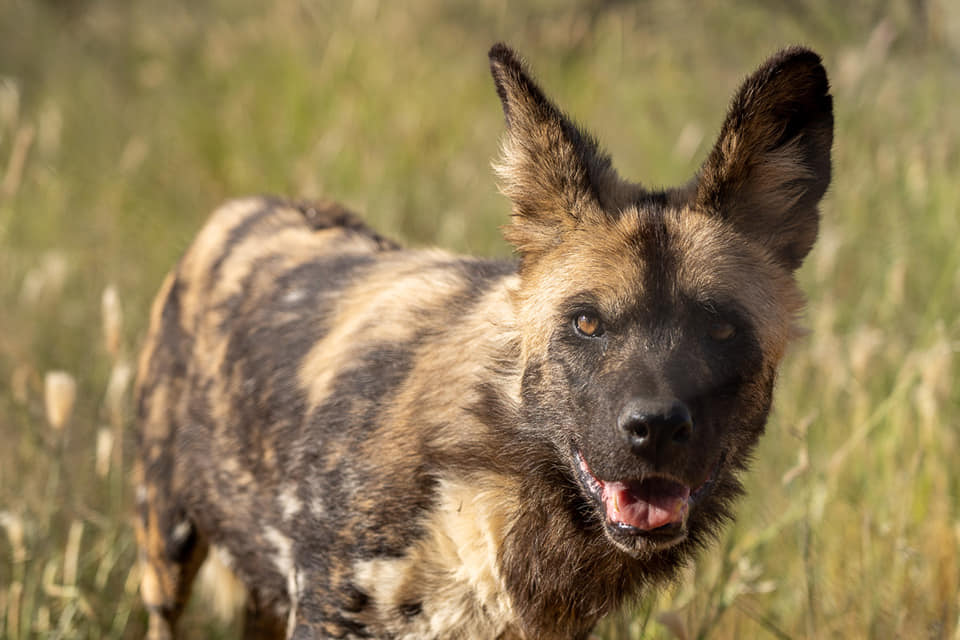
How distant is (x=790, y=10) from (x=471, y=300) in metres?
3.94

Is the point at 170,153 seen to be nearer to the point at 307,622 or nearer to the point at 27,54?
the point at 27,54

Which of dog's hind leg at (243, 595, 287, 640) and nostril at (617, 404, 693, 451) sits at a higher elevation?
nostril at (617, 404, 693, 451)

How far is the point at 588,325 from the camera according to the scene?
199 cm

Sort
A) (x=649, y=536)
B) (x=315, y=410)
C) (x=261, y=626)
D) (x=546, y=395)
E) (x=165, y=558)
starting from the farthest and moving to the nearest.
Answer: (x=261, y=626), (x=165, y=558), (x=315, y=410), (x=546, y=395), (x=649, y=536)

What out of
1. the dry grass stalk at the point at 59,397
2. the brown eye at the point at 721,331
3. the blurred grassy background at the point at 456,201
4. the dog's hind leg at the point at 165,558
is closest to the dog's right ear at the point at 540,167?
the brown eye at the point at 721,331

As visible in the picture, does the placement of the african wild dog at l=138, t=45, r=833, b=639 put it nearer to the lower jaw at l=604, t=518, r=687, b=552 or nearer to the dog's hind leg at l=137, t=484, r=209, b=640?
the lower jaw at l=604, t=518, r=687, b=552

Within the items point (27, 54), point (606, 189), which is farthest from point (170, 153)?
point (606, 189)

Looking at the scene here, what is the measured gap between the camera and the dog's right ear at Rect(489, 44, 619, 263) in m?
2.08

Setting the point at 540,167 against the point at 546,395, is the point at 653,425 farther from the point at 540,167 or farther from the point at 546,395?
the point at 540,167

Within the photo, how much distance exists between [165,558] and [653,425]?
176cm

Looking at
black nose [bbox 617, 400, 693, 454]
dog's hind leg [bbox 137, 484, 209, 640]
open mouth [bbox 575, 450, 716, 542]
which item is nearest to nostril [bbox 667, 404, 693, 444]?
black nose [bbox 617, 400, 693, 454]

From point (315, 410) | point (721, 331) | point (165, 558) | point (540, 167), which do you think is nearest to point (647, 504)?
point (721, 331)

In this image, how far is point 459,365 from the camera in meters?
2.25

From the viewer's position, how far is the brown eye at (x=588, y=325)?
198 centimetres
